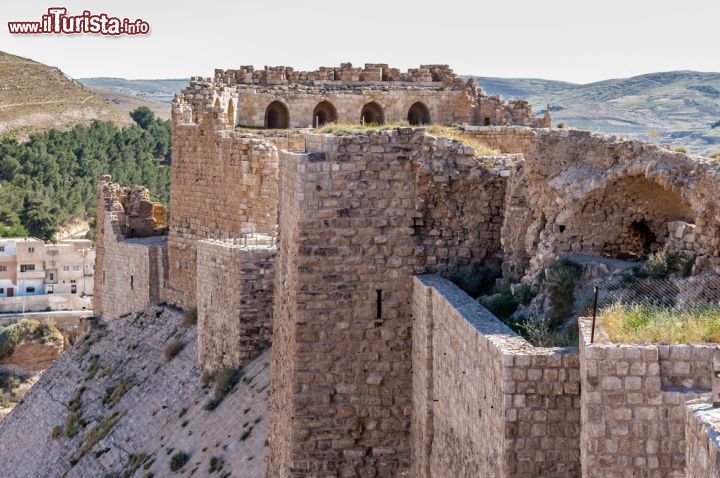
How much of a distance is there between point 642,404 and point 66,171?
252ft

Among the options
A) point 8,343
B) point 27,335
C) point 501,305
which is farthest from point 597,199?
point 27,335

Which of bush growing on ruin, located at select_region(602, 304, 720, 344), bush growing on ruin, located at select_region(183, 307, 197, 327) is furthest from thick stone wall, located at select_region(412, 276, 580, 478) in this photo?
bush growing on ruin, located at select_region(183, 307, 197, 327)

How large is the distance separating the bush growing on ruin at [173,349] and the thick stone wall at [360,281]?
32.7 ft

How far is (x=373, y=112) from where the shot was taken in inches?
989

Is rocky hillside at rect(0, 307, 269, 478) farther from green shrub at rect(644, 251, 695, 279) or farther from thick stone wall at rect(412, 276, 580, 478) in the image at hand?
green shrub at rect(644, 251, 695, 279)

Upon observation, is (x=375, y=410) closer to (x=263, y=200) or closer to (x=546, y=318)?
(x=546, y=318)

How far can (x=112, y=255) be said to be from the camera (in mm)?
27297

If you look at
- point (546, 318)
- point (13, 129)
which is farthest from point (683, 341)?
point (13, 129)

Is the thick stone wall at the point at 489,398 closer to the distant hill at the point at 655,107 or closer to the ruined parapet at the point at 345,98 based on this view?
the ruined parapet at the point at 345,98

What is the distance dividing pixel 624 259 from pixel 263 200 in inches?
425

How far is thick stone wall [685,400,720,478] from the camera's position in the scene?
588 cm

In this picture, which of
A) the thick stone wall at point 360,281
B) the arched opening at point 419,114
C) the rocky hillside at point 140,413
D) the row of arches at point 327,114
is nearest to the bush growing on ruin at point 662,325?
the thick stone wall at point 360,281

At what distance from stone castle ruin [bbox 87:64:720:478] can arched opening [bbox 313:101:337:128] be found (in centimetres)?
666

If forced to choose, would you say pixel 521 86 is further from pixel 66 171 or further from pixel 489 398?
pixel 489 398
